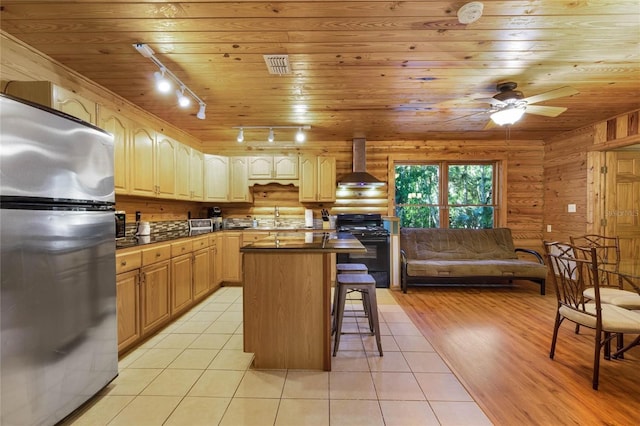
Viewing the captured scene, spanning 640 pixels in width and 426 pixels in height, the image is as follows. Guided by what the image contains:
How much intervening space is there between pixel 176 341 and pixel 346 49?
9.50 feet

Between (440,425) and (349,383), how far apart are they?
60cm

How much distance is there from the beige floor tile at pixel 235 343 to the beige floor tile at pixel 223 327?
14cm

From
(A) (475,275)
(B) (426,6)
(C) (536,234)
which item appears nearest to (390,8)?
(B) (426,6)

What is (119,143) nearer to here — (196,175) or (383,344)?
(196,175)

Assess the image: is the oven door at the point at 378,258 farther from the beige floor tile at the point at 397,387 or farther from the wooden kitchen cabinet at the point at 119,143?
the wooden kitchen cabinet at the point at 119,143

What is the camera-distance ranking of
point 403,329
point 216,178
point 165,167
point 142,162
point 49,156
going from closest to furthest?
point 49,156, point 403,329, point 142,162, point 165,167, point 216,178

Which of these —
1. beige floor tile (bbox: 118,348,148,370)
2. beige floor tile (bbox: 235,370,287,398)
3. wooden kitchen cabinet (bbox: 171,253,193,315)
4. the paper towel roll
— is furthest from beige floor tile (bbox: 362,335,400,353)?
the paper towel roll

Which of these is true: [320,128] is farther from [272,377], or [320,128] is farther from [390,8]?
[272,377]

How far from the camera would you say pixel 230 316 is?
10.6 ft

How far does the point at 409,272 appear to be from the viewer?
4137 mm

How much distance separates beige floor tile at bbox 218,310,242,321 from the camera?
315 centimetres

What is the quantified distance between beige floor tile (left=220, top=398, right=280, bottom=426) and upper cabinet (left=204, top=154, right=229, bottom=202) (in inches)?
133

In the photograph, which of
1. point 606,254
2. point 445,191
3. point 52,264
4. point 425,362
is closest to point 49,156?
point 52,264

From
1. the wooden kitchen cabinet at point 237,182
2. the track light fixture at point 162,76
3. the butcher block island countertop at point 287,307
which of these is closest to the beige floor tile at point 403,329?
the butcher block island countertop at point 287,307
